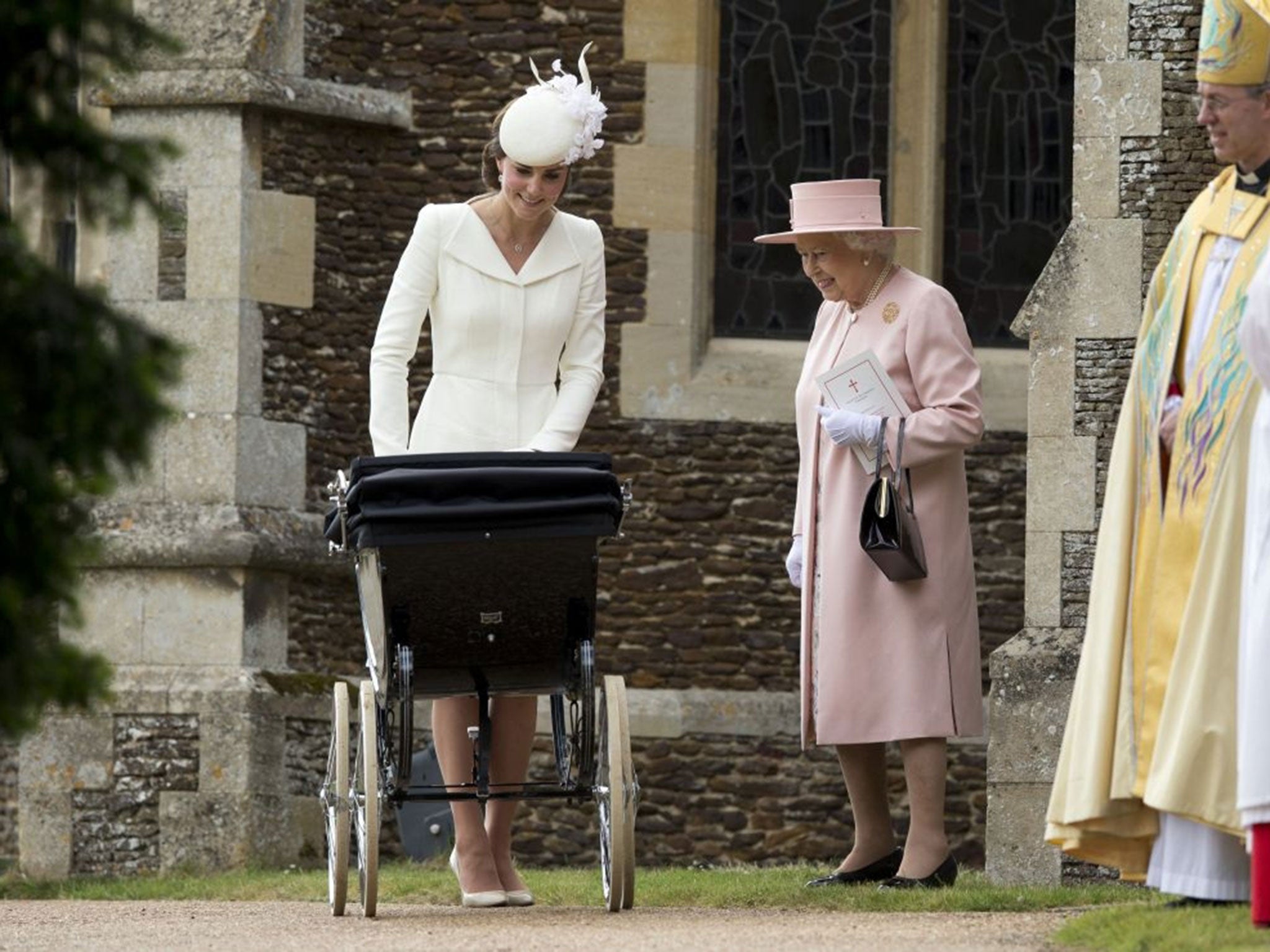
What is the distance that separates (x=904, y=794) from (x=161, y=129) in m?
4.25

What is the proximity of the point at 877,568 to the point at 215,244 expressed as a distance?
4.18 m

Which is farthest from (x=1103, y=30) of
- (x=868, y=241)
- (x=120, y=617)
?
(x=120, y=617)

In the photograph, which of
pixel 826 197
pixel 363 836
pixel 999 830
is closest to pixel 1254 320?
pixel 826 197

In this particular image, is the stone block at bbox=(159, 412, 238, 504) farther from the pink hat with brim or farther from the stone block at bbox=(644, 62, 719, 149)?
the pink hat with brim

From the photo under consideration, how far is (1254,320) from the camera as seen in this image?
5668 mm

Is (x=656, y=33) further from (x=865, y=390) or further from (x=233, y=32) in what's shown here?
(x=865, y=390)

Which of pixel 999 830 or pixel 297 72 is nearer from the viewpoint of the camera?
pixel 999 830

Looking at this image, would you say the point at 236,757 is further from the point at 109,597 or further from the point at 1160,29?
the point at 1160,29

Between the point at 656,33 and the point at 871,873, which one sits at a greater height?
the point at 656,33

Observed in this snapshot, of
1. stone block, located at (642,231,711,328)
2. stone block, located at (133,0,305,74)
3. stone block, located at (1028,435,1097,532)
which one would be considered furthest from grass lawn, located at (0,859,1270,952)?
stone block, located at (133,0,305,74)

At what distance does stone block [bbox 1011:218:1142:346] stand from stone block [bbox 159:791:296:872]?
368cm

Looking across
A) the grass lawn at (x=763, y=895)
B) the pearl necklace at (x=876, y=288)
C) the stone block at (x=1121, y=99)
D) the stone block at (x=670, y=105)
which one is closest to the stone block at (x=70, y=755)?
the grass lawn at (x=763, y=895)

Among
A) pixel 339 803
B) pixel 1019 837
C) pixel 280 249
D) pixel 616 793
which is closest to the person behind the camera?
pixel 616 793

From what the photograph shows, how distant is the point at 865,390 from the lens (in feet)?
24.9
